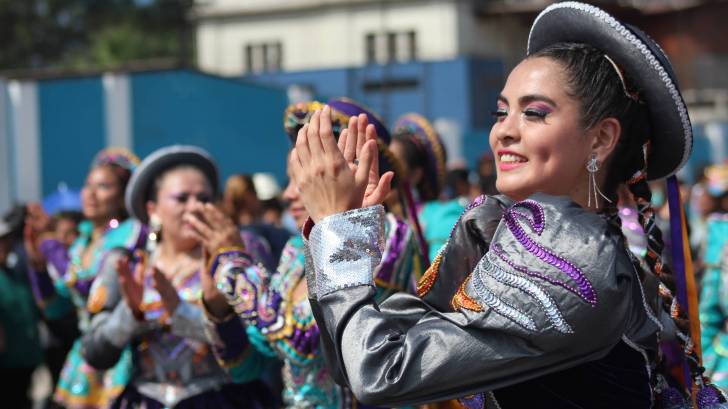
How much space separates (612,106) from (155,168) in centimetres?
281

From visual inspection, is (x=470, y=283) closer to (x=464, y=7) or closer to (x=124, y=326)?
(x=124, y=326)

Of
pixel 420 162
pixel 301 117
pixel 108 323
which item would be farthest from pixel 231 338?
pixel 420 162

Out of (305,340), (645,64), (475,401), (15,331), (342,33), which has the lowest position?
(15,331)

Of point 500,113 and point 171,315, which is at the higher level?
point 500,113

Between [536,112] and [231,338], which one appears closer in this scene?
[536,112]

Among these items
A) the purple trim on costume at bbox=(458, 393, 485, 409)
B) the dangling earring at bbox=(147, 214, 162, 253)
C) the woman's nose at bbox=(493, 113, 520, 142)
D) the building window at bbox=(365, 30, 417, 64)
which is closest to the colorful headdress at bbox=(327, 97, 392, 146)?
the dangling earring at bbox=(147, 214, 162, 253)

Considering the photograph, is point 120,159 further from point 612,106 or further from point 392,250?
point 612,106

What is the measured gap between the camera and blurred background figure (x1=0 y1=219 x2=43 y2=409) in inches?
291

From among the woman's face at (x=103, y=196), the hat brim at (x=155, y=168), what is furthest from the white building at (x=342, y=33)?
the hat brim at (x=155, y=168)

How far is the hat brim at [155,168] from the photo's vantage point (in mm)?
4523

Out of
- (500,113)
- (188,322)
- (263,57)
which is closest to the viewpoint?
(500,113)

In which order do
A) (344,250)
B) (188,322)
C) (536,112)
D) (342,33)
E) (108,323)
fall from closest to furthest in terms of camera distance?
(344,250) → (536,112) → (188,322) → (108,323) → (342,33)

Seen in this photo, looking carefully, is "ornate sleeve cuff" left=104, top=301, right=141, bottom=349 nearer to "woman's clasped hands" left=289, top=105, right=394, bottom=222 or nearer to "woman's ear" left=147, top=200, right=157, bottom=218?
"woman's ear" left=147, top=200, right=157, bottom=218

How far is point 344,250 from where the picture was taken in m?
1.95
